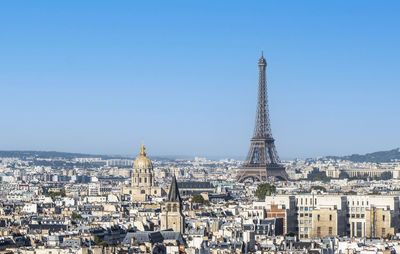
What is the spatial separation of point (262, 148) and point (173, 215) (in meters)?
106

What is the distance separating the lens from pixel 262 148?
192000 mm

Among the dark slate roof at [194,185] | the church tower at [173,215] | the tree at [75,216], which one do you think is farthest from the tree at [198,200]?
the church tower at [173,215]

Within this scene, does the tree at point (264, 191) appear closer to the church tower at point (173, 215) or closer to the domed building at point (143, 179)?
the domed building at point (143, 179)

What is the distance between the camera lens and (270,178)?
638 feet

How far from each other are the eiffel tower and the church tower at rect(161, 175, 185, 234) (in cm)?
10260

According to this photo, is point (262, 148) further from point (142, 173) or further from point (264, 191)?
point (264, 191)

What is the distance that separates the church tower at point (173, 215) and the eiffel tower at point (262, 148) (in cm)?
10260

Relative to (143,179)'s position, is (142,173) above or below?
above

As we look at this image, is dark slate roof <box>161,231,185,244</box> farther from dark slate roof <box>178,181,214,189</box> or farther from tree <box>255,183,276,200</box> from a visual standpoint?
dark slate roof <box>178,181,214,189</box>

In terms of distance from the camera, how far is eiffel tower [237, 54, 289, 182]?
191000 millimetres

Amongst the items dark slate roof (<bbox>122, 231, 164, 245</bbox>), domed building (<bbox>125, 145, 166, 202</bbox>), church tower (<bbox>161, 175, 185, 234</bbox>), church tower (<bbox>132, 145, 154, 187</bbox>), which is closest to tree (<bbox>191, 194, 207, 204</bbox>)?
domed building (<bbox>125, 145, 166, 202</bbox>)

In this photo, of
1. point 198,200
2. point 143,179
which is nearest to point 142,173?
point 143,179

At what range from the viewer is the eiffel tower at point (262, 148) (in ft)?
627

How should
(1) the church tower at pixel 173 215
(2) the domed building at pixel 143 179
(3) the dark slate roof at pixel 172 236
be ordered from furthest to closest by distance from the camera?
1. (2) the domed building at pixel 143 179
2. (1) the church tower at pixel 173 215
3. (3) the dark slate roof at pixel 172 236
